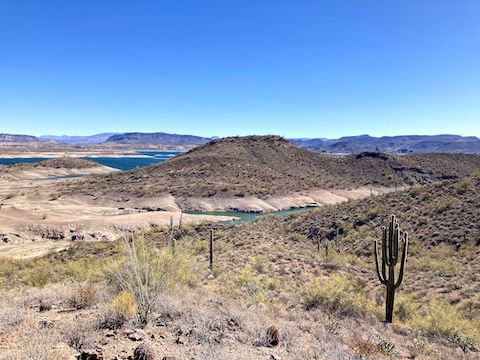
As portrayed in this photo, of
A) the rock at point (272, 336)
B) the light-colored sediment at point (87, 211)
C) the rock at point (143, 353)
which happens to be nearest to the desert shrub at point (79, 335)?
the rock at point (143, 353)

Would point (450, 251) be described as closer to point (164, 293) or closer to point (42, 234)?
point (164, 293)

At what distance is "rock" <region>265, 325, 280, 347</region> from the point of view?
8062 millimetres

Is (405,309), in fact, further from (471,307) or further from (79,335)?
(79,335)

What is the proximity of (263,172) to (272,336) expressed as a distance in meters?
72.5

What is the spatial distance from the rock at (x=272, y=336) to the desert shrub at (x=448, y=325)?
5.29 meters

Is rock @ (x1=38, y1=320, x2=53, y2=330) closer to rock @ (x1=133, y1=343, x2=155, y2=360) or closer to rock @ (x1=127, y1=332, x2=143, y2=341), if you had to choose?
rock @ (x1=127, y1=332, x2=143, y2=341)

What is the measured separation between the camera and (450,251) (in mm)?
21656

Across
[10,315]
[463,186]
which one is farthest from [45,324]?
[463,186]

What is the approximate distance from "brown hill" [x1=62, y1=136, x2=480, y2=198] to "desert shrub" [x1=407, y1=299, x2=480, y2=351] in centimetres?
5158

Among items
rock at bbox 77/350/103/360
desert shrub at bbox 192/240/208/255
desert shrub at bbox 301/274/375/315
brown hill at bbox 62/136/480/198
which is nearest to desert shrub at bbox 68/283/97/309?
rock at bbox 77/350/103/360

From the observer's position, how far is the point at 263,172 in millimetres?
80438

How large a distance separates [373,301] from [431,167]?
306 ft

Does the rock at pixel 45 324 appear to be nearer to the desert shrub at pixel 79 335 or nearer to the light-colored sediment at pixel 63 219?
the desert shrub at pixel 79 335

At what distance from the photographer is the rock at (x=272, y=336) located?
8.06m
